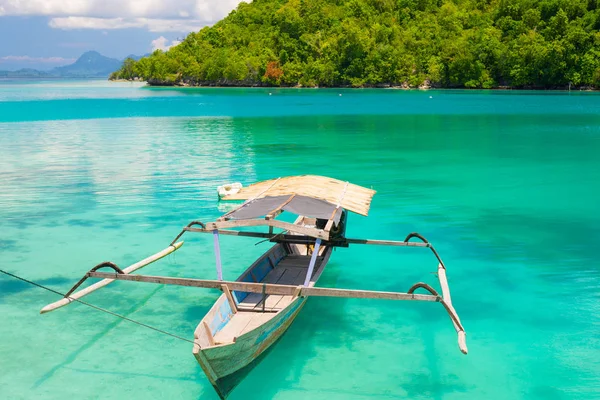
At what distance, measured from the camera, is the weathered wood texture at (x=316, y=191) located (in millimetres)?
11062

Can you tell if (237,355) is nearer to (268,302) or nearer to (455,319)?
(268,302)

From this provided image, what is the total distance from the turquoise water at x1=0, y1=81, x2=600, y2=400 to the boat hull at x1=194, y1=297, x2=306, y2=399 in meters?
0.68

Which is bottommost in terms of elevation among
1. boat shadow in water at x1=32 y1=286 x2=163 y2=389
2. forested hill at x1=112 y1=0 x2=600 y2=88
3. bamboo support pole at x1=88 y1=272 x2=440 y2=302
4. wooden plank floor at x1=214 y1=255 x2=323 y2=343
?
boat shadow in water at x1=32 y1=286 x2=163 y2=389

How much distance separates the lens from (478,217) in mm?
17984

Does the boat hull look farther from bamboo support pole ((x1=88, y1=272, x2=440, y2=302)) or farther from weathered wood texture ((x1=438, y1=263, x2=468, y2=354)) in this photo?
weathered wood texture ((x1=438, y1=263, x2=468, y2=354))

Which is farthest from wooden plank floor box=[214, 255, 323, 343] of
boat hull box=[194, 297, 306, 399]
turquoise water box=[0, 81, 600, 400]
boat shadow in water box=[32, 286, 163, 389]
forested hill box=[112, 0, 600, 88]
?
forested hill box=[112, 0, 600, 88]

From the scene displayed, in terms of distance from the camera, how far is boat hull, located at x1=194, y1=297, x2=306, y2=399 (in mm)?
7129

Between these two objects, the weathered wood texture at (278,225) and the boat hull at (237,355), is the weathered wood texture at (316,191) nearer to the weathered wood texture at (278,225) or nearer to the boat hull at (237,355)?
the weathered wood texture at (278,225)

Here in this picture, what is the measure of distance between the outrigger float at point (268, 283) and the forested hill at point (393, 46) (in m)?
105

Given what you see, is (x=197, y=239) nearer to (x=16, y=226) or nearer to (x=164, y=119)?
(x=16, y=226)

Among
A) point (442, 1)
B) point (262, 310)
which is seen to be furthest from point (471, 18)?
point (262, 310)

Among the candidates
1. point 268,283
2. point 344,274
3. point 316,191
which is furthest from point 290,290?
point 344,274

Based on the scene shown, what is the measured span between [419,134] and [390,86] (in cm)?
9936

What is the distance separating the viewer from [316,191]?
11.3 meters
